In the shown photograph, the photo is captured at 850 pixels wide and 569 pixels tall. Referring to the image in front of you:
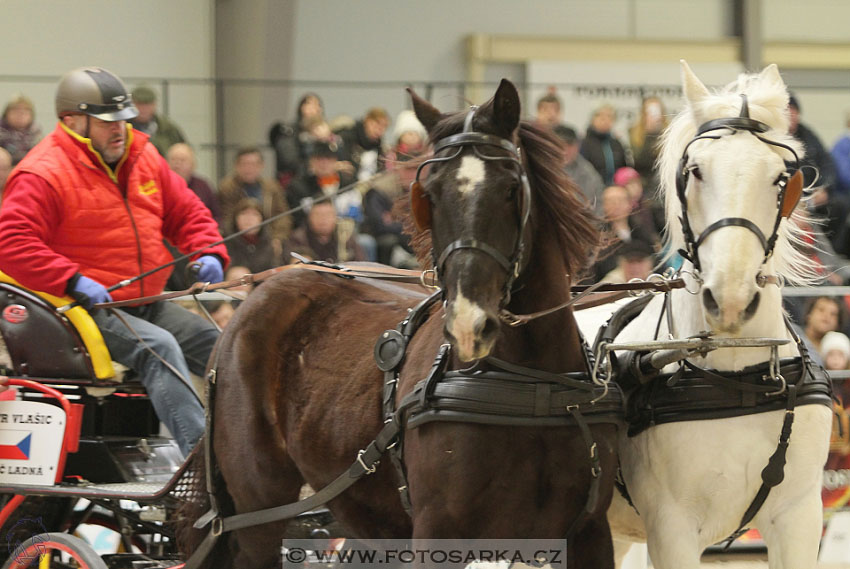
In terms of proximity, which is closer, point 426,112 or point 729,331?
point 729,331

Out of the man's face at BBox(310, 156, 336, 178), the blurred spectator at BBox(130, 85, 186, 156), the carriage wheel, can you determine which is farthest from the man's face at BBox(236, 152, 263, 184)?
the carriage wheel

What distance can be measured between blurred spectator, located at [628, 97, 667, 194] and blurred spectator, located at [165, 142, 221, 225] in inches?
131

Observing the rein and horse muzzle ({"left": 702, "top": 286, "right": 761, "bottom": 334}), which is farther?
the rein

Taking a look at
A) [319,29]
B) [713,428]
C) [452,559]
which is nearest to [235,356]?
[452,559]

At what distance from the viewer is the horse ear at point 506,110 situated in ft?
9.88

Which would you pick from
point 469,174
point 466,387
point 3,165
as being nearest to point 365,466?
point 466,387

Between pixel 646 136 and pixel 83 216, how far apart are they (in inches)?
238

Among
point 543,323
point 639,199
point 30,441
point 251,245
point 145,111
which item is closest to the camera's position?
point 543,323

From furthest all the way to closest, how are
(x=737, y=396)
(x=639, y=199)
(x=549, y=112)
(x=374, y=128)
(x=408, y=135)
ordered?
1. (x=374, y=128)
2. (x=549, y=112)
3. (x=408, y=135)
4. (x=639, y=199)
5. (x=737, y=396)

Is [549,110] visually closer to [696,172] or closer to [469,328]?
[696,172]

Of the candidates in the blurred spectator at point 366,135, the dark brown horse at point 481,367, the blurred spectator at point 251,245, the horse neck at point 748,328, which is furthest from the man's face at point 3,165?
the horse neck at point 748,328

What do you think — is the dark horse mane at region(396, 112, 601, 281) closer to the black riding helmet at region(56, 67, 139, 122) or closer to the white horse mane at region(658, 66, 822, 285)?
the white horse mane at region(658, 66, 822, 285)

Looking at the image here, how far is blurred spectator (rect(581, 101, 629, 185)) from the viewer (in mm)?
9375

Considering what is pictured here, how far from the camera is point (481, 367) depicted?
10.4ft
